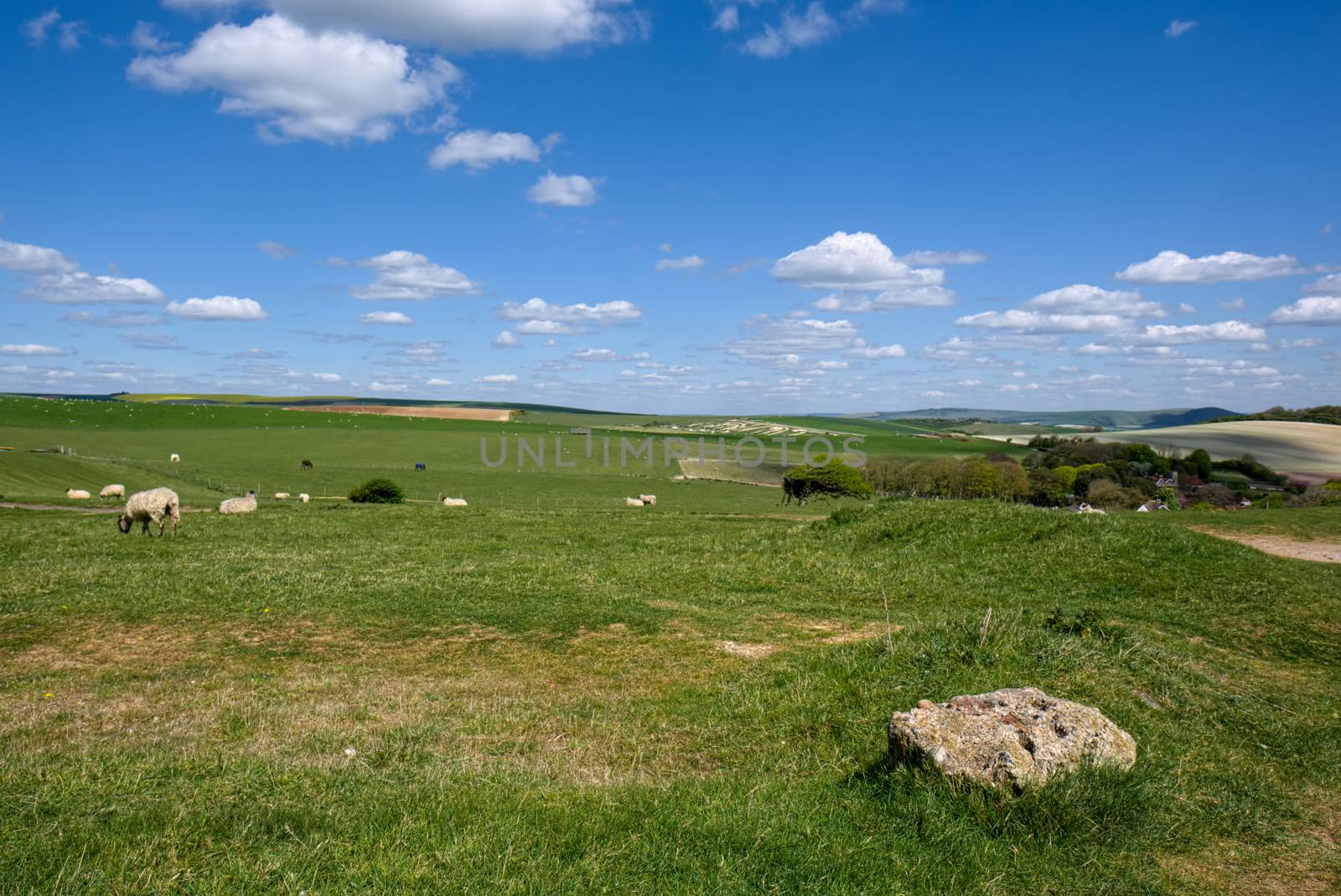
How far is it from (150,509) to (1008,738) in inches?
1051

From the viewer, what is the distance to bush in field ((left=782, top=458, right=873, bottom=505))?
5775cm

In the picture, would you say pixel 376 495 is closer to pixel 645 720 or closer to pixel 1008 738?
pixel 645 720

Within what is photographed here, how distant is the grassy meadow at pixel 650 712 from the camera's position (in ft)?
18.4

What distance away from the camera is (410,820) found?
5875 millimetres

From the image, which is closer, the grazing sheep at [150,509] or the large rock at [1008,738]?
the large rock at [1008,738]

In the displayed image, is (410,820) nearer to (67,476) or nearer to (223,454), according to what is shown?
(67,476)

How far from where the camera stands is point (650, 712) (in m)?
9.73

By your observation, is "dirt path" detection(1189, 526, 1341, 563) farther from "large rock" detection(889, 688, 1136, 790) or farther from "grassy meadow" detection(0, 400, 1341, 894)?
"large rock" detection(889, 688, 1136, 790)

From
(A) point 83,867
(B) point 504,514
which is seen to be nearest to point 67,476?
(B) point 504,514

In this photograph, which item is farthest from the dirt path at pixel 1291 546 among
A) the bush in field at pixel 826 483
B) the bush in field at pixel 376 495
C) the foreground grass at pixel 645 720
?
the bush in field at pixel 376 495

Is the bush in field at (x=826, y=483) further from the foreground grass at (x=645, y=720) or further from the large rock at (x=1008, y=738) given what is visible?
the large rock at (x=1008, y=738)

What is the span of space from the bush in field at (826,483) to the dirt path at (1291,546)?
104ft

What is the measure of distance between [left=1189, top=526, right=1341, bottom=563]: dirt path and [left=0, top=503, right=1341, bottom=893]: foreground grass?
352 cm

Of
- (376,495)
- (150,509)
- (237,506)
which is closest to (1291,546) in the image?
(150,509)
